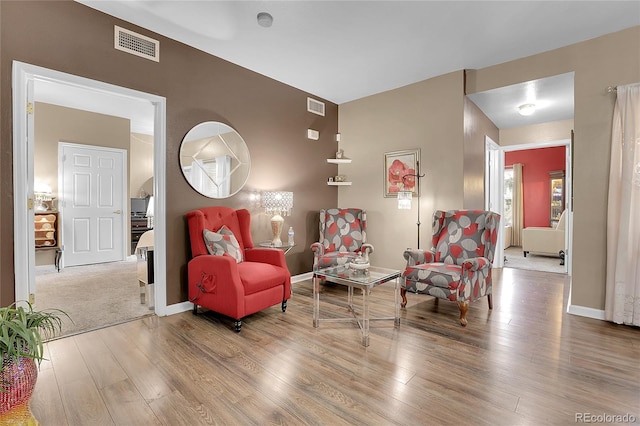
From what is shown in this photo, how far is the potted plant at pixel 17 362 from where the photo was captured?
1.20 metres

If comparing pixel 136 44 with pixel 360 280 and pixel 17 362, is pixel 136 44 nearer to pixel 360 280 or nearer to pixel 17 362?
pixel 17 362

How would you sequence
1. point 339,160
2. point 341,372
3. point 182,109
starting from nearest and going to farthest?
1. point 341,372
2. point 182,109
3. point 339,160

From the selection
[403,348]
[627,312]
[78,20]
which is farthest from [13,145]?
[627,312]

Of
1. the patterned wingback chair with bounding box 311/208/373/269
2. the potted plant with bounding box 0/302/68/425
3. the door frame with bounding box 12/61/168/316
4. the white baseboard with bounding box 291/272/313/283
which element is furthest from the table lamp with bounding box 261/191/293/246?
the potted plant with bounding box 0/302/68/425

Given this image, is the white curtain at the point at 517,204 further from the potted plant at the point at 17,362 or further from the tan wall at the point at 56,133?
the tan wall at the point at 56,133

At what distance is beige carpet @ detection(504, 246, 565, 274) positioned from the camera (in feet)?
17.5

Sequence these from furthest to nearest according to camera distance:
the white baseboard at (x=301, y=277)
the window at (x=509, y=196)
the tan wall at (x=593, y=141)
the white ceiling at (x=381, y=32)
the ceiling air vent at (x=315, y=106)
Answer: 1. the window at (x=509, y=196)
2. the ceiling air vent at (x=315, y=106)
3. the white baseboard at (x=301, y=277)
4. the tan wall at (x=593, y=141)
5. the white ceiling at (x=381, y=32)

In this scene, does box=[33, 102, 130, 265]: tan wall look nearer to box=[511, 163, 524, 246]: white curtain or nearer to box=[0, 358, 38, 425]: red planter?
box=[0, 358, 38, 425]: red planter

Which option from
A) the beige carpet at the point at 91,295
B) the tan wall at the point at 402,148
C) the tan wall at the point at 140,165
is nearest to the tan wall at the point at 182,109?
the tan wall at the point at 402,148

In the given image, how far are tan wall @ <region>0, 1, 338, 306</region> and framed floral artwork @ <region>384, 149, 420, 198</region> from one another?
0.97m

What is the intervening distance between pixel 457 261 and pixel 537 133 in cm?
355

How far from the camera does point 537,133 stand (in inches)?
210

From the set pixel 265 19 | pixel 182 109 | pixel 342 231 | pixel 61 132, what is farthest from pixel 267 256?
pixel 61 132

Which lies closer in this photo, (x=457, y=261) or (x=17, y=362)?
(x=17, y=362)
